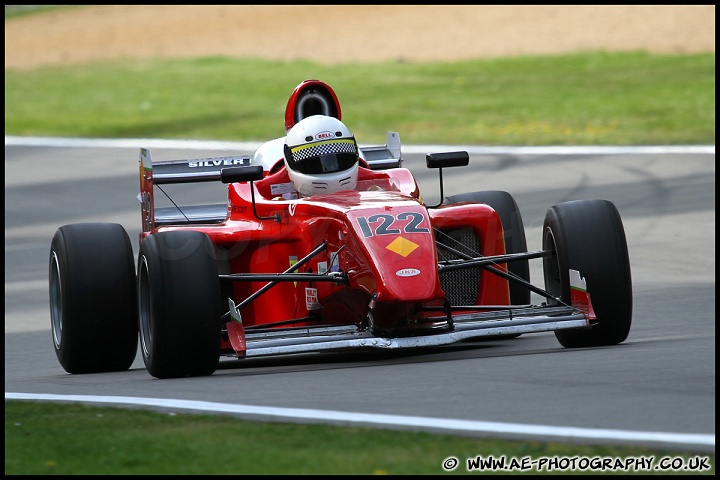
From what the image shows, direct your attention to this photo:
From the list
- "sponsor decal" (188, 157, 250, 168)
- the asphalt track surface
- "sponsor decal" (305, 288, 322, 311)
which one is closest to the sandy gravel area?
the asphalt track surface

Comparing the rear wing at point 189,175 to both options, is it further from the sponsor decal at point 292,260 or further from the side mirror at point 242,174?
the sponsor decal at point 292,260

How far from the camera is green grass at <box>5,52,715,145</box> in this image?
84.1 feet

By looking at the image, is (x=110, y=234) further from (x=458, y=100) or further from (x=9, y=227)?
(x=458, y=100)

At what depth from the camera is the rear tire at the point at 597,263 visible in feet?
31.7

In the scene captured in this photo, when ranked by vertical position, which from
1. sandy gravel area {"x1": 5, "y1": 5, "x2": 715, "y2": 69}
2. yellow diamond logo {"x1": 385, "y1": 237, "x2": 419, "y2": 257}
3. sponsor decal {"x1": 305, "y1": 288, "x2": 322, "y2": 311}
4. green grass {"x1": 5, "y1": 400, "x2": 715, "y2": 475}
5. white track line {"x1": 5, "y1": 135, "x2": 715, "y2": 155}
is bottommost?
green grass {"x1": 5, "y1": 400, "x2": 715, "y2": 475}

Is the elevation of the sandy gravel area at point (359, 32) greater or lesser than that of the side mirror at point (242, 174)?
greater

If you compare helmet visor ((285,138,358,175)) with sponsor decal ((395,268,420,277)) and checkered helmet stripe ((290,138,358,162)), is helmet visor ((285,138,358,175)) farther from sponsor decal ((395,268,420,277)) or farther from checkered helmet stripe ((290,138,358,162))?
sponsor decal ((395,268,420,277))

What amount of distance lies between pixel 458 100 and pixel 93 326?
67.3 ft

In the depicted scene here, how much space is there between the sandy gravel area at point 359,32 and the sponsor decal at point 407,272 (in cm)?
2795

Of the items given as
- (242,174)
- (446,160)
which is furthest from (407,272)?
(446,160)

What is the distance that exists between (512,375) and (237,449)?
2.25 m

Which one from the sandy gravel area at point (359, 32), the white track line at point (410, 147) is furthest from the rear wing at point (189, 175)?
the sandy gravel area at point (359, 32)

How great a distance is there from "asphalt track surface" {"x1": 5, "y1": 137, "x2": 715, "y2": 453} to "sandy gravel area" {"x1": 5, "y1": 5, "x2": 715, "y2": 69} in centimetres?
2067

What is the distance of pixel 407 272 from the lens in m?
9.03
